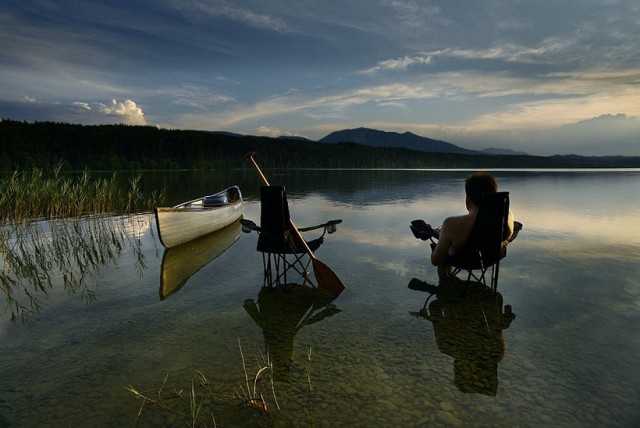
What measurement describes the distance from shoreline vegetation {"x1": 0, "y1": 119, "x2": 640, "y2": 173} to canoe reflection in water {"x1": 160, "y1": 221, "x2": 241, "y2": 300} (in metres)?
57.5

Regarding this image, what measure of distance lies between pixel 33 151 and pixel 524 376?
102m

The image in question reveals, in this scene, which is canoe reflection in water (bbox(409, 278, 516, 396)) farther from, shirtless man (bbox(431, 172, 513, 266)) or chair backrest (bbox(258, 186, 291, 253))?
chair backrest (bbox(258, 186, 291, 253))

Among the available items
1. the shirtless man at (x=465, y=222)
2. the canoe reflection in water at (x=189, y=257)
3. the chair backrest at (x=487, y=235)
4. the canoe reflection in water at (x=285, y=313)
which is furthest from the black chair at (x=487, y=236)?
the canoe reflection in water at (x=189, y=257)

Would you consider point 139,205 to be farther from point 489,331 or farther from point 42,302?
point 489,331

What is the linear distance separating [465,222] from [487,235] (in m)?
0.38

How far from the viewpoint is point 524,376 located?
3818 mm

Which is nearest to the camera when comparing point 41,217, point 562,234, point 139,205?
point 562,234

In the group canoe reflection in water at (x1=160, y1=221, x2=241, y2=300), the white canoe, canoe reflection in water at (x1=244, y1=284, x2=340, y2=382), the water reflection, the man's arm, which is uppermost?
the man's arm

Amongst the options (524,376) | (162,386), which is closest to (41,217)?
(162,386)

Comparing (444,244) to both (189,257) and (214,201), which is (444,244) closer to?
(189,257)

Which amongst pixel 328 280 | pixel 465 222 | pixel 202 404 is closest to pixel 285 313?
pixel 328 280

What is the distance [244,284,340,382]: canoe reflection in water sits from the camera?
14.5 feet

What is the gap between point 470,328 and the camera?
5.04 metres

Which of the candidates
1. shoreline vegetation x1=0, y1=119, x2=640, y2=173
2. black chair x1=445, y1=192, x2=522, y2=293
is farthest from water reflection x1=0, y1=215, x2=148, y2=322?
shoreline vegetation x1=0, y1=119, x2=640, y2=173
